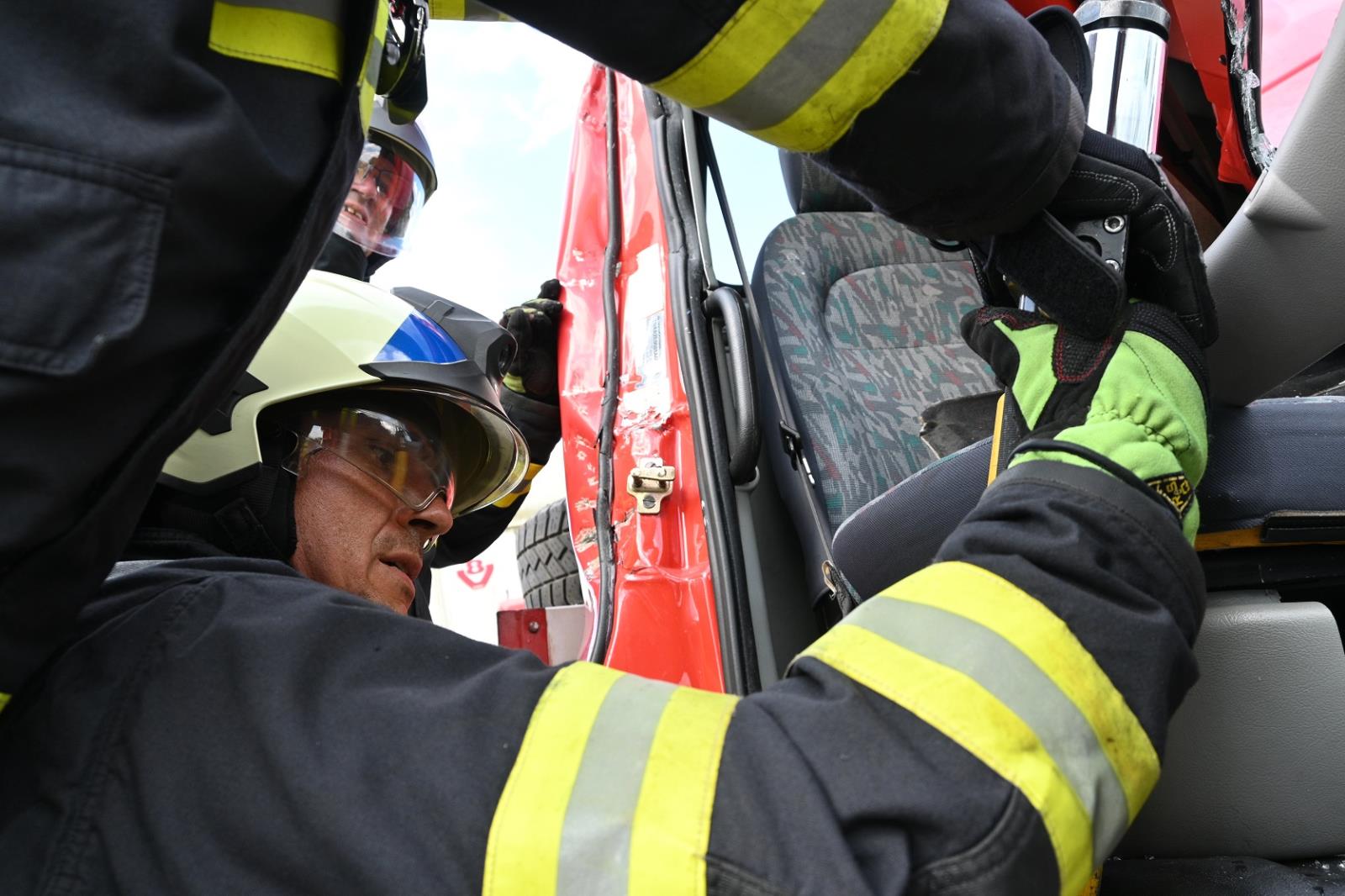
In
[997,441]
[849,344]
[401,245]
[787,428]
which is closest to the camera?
[997,441]

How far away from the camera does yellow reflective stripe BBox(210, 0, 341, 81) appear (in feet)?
2.09

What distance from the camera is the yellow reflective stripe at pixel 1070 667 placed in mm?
696

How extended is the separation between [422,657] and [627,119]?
1.86 meters

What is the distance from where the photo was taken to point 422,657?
30.5 inches

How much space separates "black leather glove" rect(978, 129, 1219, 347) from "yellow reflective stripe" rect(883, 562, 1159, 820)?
0.31 meters

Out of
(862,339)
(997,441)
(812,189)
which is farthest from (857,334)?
(997,441)

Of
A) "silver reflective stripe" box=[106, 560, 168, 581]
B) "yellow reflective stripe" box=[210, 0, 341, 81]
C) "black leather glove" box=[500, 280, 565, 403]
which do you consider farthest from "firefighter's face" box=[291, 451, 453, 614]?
"black leather glove" box=[500, 280, 565, 403]

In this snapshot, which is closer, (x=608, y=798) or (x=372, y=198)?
(x=608, y=798)

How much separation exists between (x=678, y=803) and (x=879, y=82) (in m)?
0.54

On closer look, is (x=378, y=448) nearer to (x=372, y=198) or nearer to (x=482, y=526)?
(x=482, y=526)

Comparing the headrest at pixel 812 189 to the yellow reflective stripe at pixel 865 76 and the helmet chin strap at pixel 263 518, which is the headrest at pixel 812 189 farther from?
the yellow reflective stripe at pixel 865 76

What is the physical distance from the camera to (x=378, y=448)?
1417 mm

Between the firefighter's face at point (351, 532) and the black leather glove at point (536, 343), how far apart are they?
3.53ft

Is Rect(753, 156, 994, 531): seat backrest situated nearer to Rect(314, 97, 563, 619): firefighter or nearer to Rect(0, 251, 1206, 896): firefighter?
Rect(314, 97, 563, 619): firefighter
